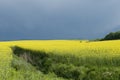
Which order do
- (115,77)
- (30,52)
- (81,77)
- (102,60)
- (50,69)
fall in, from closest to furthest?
(115,77), (81,77), (102,60), (50,69), (30,52)

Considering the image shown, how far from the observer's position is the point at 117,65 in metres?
20.1

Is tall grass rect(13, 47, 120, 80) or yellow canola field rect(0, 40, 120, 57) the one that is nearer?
tall grass rect(13, 47, 120, 80)

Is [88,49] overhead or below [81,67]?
overhead

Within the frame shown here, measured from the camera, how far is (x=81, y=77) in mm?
19469

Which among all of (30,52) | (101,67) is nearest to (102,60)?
(101,67)

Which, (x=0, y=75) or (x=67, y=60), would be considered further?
(x=67, y=60)

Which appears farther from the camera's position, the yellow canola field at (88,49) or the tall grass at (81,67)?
the yellow canola field at (88,49)

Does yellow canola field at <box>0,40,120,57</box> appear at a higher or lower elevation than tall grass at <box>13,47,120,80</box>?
higher

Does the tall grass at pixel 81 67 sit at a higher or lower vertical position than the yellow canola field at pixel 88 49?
lower

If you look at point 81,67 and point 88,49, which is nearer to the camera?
point 81,67

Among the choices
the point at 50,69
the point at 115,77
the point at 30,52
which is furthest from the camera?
the point at 30,52

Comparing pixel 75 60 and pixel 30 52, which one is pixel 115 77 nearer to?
pixel 75 60

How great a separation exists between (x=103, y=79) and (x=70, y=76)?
2849 mm

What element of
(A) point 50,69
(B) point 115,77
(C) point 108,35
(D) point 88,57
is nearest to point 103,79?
(B) point 115,77
